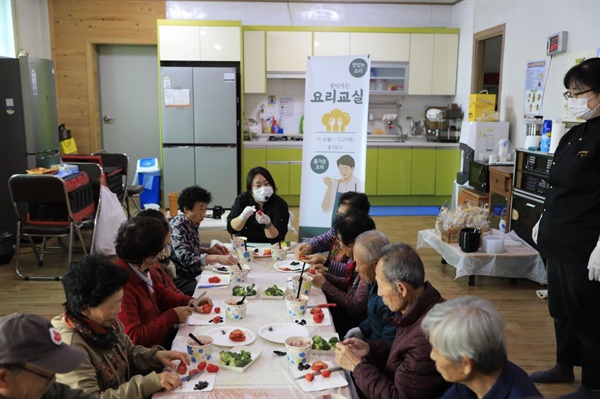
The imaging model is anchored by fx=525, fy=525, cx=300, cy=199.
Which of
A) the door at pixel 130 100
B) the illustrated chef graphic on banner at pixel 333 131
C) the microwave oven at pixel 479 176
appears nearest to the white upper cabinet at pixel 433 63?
the microwave oven at pixel 479 176

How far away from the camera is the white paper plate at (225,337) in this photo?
76.9 inches

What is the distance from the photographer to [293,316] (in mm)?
2225

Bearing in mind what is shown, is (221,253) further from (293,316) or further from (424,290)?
(424,290)

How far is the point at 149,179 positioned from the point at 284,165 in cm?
187

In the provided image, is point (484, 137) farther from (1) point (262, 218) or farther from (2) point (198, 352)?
(2) point (198, 352)

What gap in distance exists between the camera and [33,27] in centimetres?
689

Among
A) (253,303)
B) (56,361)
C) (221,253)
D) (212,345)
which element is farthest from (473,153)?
(56,361)

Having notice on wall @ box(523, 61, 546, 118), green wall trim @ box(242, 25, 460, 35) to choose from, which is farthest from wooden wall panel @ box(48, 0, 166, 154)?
notice on wall @ box(523, 61, 546, 118)

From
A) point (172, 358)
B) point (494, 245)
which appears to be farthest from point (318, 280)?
point (494, 245)

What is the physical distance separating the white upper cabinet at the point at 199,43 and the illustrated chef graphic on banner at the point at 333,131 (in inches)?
117

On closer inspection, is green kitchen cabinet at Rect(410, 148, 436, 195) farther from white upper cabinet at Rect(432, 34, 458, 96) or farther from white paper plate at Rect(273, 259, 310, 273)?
white paper plate at Rect(273, 259, 310, 273)

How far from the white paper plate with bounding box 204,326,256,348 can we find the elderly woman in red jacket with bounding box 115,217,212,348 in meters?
0.19

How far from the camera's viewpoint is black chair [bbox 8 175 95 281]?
4.34 metres

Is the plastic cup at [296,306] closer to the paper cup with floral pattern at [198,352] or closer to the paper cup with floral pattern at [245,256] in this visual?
the paper cup with floral pattern at [198,352]
